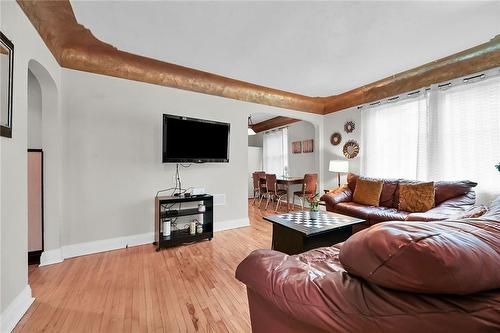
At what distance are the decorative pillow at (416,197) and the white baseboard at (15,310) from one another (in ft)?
13.7

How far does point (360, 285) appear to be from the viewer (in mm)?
677

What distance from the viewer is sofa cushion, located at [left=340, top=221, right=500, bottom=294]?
55 centimetres

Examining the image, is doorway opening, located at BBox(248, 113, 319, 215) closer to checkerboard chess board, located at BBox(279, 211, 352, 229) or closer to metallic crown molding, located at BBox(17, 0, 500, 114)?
metallic crown molding, located at BBox(17, 0, 500, 114)

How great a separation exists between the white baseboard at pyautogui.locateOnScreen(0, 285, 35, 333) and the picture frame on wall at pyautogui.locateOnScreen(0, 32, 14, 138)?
1188 millimetres

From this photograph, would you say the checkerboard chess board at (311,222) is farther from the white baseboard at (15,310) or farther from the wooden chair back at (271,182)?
the wooden chair back at (271,182)

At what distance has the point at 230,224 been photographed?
→ 3.80 meters

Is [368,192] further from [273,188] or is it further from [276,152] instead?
[276,152]

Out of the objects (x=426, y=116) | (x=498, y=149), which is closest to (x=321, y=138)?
(x=426, y=116)

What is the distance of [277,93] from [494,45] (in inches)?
117

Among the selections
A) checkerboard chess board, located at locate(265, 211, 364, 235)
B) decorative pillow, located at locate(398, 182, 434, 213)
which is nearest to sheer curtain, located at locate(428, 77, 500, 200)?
decorative pillow, located at locate(398, 182, 434, 213)

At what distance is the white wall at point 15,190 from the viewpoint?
4.88ft

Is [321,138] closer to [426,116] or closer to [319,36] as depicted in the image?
[426,116]

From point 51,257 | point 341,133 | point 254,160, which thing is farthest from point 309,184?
point 51,257

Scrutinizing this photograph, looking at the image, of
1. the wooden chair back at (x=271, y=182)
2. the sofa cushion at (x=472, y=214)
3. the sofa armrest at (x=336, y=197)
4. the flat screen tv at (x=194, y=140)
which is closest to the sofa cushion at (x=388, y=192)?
the sofa armrest at (x=336, y=197)
